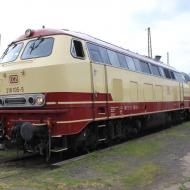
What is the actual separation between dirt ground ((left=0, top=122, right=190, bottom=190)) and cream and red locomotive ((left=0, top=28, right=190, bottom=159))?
753 millimetres

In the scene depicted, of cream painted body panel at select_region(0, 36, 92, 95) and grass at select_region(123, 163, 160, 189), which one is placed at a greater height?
cream painted body panel at select_region(0, 36, 92, 95)

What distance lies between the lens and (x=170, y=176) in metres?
8.80

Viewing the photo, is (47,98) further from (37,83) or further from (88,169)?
A: (88,169)

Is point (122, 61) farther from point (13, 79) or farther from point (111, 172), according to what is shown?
point (111, 172)

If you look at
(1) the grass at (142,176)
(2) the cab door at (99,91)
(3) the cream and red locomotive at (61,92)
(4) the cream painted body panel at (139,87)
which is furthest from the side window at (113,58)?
(1) the grass at (142,176)

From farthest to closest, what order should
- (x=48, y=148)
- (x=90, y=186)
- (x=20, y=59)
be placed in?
(x=20, y=59) → (x=48, y=148) → (x=90, y=186)

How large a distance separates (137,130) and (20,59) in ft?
22.2

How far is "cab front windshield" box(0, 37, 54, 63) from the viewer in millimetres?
11078

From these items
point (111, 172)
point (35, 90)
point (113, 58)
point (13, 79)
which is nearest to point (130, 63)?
point (113, 58)

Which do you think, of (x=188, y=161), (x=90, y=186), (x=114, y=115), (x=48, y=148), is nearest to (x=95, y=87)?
(x=114, y=115)

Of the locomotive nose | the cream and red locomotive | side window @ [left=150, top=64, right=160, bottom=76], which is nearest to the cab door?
the cream and red locomotive

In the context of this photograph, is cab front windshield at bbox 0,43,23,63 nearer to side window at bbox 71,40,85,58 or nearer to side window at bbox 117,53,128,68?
side window at bbox 71,40,85,58

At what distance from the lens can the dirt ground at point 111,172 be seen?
805cm

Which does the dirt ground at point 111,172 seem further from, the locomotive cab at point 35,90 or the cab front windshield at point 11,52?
the cab front windshield at point 11,52
